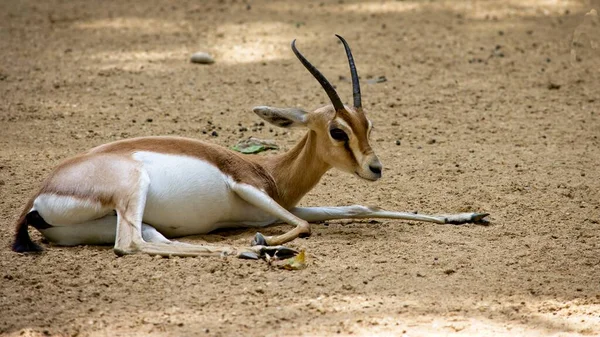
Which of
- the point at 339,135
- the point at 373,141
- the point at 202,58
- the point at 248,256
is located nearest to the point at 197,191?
the point at 248,256

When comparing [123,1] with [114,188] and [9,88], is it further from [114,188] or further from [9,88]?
[114,188]

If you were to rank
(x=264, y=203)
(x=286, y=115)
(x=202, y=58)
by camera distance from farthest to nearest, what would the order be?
(x=202, y=58)
(x=286, y=115)
(x=264, y=203)

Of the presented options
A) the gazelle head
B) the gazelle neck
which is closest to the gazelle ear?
the gazelle head

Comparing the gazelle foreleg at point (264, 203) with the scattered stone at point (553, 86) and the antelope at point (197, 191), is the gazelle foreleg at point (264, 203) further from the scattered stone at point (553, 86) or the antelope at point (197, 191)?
the scattered stone at point (553, 86)

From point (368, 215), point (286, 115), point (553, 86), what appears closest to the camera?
point (286, 115)

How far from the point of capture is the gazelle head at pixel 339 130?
5945 mm

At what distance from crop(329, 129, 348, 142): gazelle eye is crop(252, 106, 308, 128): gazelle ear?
253 mm

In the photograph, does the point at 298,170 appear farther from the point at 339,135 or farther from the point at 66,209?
the point at 66,209

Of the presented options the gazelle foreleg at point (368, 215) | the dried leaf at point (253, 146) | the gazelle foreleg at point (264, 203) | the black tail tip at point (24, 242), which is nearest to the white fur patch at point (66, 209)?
the black tail tip at point (24, 242)

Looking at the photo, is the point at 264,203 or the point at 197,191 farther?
the point at 264,203

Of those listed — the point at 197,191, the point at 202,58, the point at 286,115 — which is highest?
the point at 286,115

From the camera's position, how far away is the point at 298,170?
6312 mm

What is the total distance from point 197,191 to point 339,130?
1034 millimetres

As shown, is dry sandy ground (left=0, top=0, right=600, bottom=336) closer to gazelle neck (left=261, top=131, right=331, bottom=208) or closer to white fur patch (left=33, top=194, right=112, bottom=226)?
white fur patch (left=33, top=194, right=112, bottom=226)
